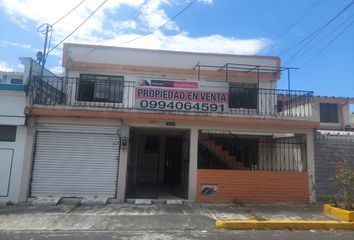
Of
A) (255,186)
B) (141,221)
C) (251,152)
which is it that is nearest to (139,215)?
(141,221)

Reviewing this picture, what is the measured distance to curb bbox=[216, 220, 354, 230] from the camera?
7.91 meters

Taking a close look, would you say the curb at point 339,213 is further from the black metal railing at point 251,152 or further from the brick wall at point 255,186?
the black metal railing at point 251,152

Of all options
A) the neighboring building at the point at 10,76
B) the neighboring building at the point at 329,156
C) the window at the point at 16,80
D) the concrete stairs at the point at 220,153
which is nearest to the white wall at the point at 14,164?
the concrete stairs at the point at 220,153

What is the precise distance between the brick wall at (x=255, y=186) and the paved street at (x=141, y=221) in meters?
0.50

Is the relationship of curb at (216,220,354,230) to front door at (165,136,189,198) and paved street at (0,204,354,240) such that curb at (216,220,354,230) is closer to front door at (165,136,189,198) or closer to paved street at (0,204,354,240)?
paved street at (0,204,354,240)

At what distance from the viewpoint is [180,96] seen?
11648mm

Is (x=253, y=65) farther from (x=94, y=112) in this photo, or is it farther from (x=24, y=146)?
(x=24, y=146)

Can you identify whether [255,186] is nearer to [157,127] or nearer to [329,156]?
[329,156]

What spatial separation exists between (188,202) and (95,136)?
4096mm

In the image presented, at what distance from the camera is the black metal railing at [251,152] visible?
12461 mm

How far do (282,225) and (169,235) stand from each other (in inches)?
119

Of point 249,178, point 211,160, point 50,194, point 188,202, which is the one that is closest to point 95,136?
point 50,194

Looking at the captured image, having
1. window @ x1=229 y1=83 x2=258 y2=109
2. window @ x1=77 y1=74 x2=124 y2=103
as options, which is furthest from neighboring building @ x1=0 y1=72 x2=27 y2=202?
window @ x1=229 y1=83 x2=258 y2=109

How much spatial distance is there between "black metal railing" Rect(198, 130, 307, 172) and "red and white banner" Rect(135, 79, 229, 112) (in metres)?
1.74
